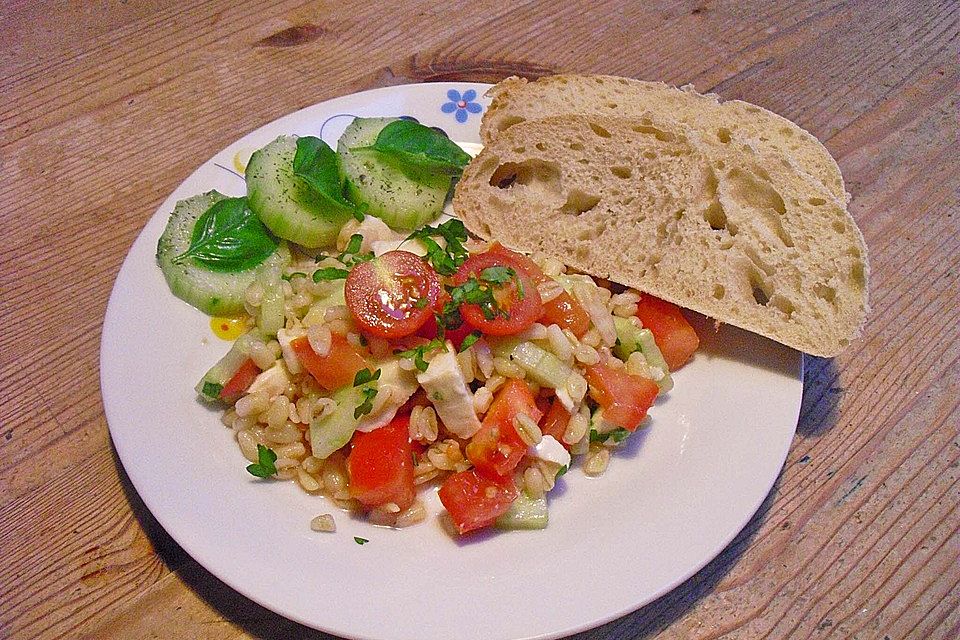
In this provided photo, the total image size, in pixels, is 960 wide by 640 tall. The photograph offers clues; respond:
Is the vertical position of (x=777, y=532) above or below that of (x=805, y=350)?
below

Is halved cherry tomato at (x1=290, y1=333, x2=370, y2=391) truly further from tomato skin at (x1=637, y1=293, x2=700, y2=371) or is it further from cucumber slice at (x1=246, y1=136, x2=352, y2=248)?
tomato skin at (x1=637, y1=293, x2=700, y2=371)

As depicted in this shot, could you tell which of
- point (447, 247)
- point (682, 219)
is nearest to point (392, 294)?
point (447, 247)

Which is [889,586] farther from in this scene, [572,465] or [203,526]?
[203,526]

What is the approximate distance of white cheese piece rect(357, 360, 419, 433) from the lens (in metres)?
2.10

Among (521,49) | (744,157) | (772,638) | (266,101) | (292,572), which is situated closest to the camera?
(292,572)

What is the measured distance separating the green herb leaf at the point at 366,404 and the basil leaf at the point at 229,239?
808mm

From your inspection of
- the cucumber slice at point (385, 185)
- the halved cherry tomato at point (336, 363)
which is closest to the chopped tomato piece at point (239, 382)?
the halved cherry tomato at point (336, 363)

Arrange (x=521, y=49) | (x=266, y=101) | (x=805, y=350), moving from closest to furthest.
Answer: (x=805, y=350) → (x=266, y=101) → (x=521, y=49)

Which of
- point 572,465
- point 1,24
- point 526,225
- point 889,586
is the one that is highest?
point 1,24

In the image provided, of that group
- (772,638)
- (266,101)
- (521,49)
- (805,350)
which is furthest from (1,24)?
(772,638)

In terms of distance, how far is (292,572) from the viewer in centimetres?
189

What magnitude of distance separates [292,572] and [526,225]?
1485 mm

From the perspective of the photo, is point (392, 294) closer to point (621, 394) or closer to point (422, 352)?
point (422, 352)

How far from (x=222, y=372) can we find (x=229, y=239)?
548mm
